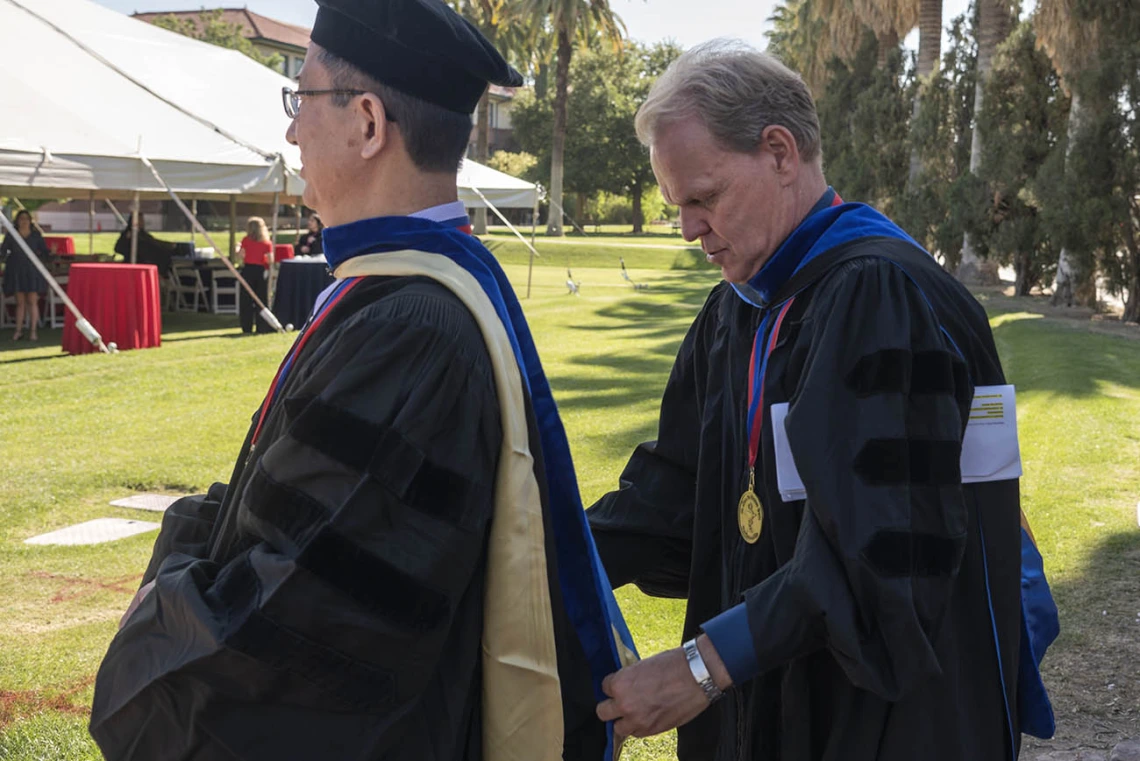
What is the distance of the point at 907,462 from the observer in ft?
6.64

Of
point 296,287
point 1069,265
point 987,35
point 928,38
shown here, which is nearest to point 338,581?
point 296,287

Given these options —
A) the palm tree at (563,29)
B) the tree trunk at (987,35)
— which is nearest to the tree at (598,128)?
the palm tree at (563,29)

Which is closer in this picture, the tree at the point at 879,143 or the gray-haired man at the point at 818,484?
the gray-haired man at the point at 818,484

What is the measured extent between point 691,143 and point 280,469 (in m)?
1.13

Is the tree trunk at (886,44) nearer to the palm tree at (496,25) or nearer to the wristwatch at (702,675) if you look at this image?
the palm tree at (496,25)

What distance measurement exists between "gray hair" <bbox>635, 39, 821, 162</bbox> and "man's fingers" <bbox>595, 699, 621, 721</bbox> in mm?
1136

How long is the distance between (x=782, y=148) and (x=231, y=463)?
24.1ft

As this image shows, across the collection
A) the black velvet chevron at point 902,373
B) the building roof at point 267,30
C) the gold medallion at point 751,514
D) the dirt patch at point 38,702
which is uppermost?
the building roof at point 267,30

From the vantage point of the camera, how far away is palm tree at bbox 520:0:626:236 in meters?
48.8

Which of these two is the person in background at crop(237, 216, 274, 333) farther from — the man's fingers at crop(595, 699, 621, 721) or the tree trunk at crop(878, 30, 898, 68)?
the tree trunk at crop(878, 30, 898, 68)

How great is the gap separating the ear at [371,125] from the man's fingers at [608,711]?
3.52 ft

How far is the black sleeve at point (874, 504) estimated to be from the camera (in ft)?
6.49

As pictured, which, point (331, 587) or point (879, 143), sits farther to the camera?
point (879, 143)

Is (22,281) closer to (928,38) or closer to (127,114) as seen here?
(127,114)
